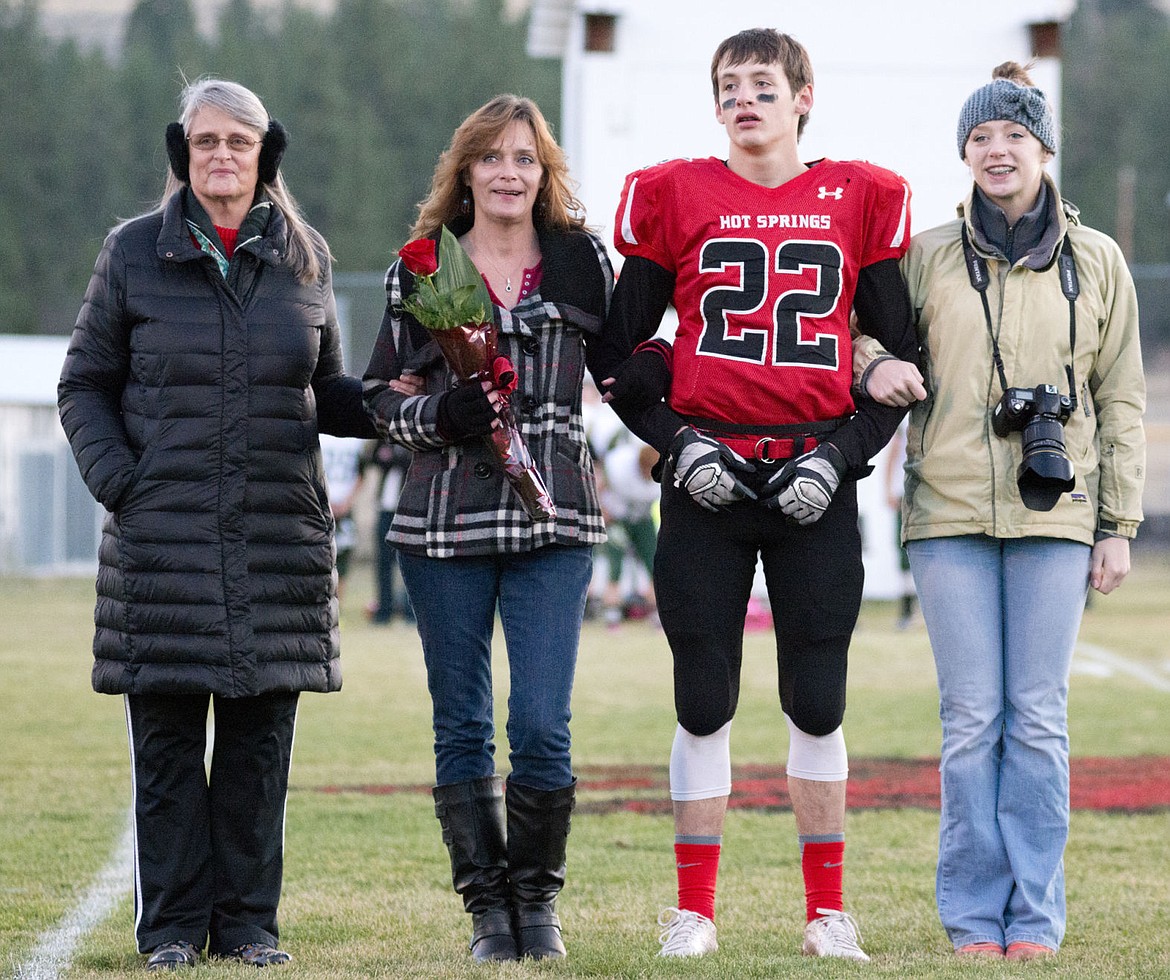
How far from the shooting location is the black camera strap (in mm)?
4223

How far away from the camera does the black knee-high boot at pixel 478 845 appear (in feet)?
13.7

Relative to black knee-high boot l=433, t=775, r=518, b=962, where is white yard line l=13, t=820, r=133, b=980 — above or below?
below

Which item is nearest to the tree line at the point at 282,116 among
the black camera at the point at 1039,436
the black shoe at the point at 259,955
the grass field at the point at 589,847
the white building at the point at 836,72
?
the white building at the point at 836,72

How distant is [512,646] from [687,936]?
80cm

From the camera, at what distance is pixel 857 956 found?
4.07 metres

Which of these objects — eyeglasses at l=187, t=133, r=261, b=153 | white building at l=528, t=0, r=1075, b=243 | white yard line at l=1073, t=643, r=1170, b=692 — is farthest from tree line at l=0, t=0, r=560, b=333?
eyeglasses at l=187, t=133, r=261, b=153

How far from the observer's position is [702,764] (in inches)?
164

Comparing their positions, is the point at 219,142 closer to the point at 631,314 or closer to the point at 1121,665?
the point at 631,314

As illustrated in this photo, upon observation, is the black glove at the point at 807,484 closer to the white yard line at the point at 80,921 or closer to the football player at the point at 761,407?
the football player at the point at 761,407

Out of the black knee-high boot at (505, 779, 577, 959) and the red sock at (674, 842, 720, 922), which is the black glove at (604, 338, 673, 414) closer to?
Answer: the black knee-high boot at (505, 779, 577, 959)

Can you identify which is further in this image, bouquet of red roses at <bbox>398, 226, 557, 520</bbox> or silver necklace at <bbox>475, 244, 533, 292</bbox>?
silver necklace at <bbox>475, 244, 533, 292</bbox>

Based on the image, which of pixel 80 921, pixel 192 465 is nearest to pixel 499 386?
pixel 192 465

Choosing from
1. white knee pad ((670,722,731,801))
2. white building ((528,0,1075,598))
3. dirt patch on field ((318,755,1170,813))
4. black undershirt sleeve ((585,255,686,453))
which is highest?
white building ((528,0,1075,598))

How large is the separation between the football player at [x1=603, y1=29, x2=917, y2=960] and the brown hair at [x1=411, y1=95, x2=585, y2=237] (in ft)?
0.69
